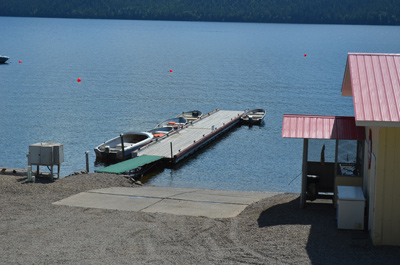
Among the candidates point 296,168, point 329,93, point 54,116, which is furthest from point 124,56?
point 296,168

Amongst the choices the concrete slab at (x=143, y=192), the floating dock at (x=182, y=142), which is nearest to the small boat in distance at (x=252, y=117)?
the floating dock at (x=182, y=142)

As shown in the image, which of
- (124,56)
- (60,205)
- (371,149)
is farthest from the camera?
(124,56)

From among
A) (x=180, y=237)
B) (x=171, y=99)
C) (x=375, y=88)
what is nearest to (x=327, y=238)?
(x=180, y=237)

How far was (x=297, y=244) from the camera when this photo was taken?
15.1 m

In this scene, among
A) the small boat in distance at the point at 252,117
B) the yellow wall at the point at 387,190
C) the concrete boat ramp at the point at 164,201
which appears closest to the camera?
the yellow wall at the point at 387,190

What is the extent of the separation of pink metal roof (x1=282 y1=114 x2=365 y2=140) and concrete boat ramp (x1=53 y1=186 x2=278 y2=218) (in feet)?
10.7

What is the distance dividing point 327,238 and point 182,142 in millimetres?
26552

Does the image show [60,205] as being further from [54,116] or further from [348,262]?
[54,116]

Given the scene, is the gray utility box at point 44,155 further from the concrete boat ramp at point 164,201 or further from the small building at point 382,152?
the small building at point 382,152

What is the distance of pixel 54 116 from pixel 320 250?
44.0 m

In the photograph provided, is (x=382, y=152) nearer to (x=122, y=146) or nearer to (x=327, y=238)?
(x=327, y=238)

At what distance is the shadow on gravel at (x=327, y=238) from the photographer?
1425cm

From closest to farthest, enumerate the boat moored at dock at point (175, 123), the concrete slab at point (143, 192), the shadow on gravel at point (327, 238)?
the shadow on gravel at point (327, 238), the concrete slab at point (143, 192), the boat moored at dock at point (175, 123)

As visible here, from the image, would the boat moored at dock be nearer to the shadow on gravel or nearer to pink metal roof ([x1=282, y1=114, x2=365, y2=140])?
pink metal roof ([x1=282, y1=114, x2=365, y2=140])
